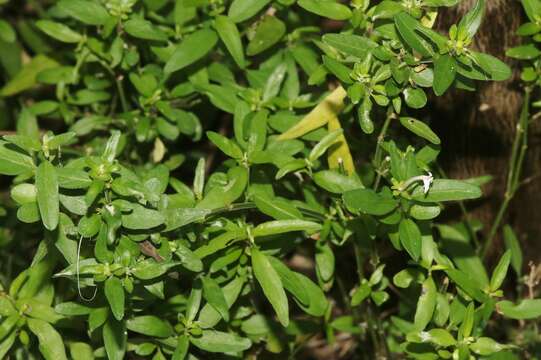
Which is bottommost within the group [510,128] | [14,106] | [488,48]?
[14,106]

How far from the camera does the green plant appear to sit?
1677 mm

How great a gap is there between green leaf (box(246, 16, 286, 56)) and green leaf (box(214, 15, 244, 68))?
0.10m

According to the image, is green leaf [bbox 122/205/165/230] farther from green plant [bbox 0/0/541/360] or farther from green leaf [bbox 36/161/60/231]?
green leaf [bbox 36/161/60/231]

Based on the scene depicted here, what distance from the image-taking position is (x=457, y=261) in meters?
2.12

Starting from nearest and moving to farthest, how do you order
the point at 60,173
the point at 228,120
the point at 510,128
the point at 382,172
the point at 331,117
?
1. the point at 60,173
2. the point at 382,172
3. the point at 331,117
4. the point at 510,128
5. the point at 228,120

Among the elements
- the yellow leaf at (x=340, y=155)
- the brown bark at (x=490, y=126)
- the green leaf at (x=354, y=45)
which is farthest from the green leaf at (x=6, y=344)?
the brown bark at (x=490, y=126)

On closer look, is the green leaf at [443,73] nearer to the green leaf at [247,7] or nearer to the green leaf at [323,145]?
the green leaf at [323,145]

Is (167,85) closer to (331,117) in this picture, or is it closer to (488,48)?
(331,117)

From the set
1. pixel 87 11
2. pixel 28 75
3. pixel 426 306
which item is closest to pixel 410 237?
pixel 426 306

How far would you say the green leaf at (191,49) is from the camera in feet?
6.74

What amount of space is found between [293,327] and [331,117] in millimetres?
504

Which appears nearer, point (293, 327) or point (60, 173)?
point (60, 173)

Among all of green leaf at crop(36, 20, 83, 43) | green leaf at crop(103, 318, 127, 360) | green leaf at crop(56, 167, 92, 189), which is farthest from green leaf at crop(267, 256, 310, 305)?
green leaf at crop(36, 20, 83, 43)

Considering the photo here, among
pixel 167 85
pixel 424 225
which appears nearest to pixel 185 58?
pixel 167 85
